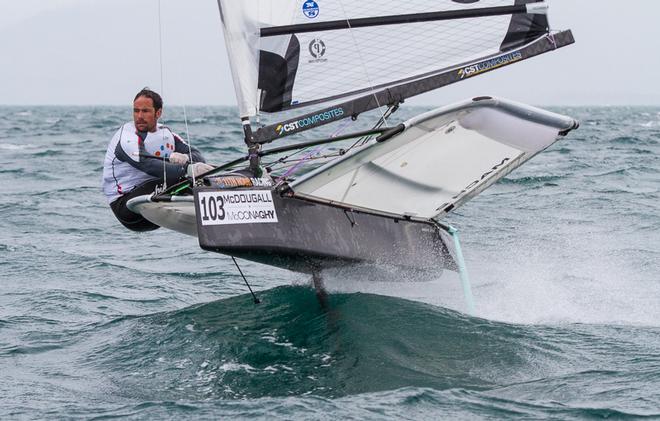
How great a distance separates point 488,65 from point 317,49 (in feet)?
3.23

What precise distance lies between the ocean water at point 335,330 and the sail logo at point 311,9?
1.59 meters

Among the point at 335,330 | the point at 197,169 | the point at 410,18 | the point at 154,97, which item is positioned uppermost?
the point at 410,18

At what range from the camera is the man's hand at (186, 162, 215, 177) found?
210 inches

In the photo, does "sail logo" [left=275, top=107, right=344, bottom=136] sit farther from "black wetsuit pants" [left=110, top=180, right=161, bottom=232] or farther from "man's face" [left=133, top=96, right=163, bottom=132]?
"black wetsuit pants" [left=110, top=180, right=161, bottom=232]

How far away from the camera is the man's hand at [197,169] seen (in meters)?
5.34

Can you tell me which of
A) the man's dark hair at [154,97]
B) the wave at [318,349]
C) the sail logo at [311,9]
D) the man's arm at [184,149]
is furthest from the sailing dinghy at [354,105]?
the man's dark hair at [154,97]

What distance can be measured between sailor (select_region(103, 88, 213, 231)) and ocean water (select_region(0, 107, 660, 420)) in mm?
827

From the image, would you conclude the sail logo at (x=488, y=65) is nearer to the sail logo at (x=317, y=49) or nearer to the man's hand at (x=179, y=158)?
the sail logo at (x=317, y=49)

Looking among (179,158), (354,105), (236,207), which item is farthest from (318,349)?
(179,158)

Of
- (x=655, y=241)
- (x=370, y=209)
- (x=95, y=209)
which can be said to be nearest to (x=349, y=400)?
(x=370, y=209)

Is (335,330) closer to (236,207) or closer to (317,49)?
(236,207)

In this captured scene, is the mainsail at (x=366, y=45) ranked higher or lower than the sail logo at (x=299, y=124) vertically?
higher

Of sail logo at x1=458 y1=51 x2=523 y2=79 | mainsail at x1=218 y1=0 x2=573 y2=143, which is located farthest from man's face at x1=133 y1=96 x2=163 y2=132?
sail logo at x1=458 y1=51 x2=523 y2=79

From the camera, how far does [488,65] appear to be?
17.8ft
